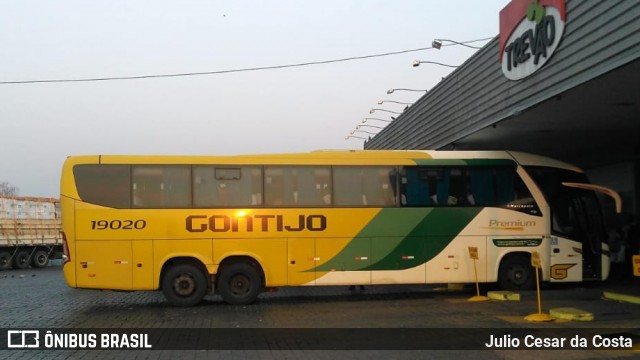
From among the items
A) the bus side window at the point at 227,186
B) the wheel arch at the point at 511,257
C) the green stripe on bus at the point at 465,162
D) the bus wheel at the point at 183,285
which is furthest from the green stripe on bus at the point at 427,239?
the bus wheel at the point at 183,285

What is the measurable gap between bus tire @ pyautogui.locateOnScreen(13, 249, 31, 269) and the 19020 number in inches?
758

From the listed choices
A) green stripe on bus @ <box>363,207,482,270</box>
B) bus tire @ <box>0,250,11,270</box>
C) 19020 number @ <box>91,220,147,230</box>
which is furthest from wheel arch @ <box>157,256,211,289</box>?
bus tire @ <box>0,250,11,270</box>

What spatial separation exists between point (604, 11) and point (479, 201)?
5182 mm

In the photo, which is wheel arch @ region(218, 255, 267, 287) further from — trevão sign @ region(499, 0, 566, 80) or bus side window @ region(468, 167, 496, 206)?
trevão sign @ region(499, 0, 566, 80)

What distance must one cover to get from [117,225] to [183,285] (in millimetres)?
1908

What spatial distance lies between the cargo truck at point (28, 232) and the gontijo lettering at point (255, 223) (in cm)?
1974

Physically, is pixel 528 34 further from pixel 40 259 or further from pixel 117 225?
pixel 40 259

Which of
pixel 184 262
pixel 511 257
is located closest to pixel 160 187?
pixel 184 262

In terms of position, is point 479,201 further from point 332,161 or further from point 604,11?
point 604,11

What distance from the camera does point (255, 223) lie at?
12.5m

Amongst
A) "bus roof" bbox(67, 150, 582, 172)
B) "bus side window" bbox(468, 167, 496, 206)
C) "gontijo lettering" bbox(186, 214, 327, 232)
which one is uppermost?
"bus roof" bbox(67, 150, 582, 172)

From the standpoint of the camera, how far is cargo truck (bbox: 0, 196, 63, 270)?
27.8m

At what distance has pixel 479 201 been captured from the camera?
13234mm

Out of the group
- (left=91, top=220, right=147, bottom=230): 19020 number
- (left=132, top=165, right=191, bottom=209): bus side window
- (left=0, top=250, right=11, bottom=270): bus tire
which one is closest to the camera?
(left=91, top=220, right=147, bottom=230): 19020 number
